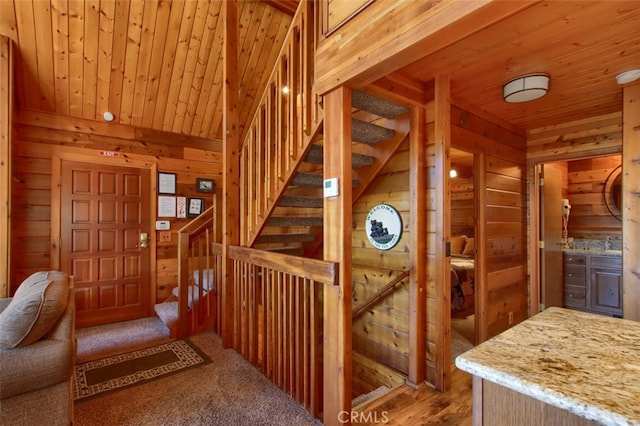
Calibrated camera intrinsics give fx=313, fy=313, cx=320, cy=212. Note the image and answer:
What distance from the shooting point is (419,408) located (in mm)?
2102

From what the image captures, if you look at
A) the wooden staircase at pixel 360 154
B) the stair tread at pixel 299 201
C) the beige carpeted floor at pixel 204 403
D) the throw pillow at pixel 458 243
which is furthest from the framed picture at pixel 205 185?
the throw pillow at pixel 458 243

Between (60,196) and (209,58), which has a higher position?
Result: (209,58)

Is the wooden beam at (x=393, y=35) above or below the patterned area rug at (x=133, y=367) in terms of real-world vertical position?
above

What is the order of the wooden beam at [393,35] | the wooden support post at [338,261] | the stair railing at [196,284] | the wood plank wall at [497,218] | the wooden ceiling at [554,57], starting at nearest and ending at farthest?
the wooden beam at [393,35], the wooden ceiling at [554,57], the wooden support post at [338,261], the wood plank wall at [497,218], the stair railing at [196,284]

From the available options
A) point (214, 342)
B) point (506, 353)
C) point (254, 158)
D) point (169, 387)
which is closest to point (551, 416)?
point (506, 353)

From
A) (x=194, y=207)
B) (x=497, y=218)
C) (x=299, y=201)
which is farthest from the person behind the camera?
(x=194, y=207)

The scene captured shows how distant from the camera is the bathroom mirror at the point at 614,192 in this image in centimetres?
433

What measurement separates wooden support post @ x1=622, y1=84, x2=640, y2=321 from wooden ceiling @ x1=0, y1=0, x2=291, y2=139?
349 centimetres

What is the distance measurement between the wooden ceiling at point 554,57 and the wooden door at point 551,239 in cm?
110

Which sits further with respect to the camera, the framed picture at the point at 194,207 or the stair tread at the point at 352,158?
the framed picture at the point at 194,207

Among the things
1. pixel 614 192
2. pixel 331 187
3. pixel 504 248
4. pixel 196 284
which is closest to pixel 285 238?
pixel 196 284

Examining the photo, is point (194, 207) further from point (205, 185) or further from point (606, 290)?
point (606, 290)

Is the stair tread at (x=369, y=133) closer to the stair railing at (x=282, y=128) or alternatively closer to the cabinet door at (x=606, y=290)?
the stair railing at (x=282, y=128)

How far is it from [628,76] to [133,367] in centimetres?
447
